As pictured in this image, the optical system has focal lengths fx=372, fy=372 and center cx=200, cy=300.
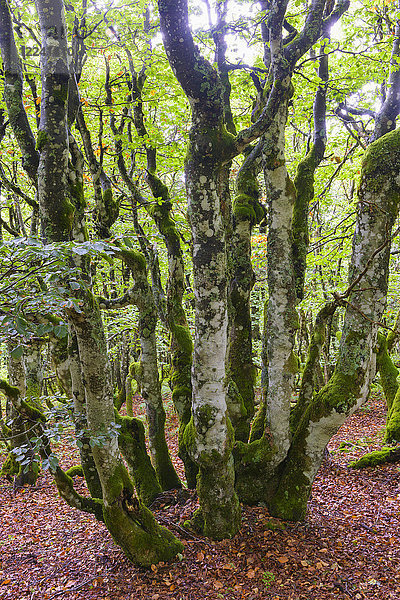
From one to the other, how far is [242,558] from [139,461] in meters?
2.18

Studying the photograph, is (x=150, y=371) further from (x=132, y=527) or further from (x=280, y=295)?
(x=280, y=295)

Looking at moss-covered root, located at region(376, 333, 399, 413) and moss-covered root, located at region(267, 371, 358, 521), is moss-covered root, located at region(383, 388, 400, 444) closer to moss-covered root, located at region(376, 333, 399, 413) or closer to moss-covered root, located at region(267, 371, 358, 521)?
moss-covered root, located at region(376, 333, 399, 413)

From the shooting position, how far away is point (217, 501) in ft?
15.6

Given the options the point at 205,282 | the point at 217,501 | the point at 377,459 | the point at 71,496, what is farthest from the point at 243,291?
the point at 377,459

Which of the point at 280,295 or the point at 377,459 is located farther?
the point at 377,459

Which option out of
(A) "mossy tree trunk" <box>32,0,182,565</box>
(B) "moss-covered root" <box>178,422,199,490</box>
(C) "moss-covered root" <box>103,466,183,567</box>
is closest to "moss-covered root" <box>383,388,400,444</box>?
(B) "moss-covered root" <box>178,422,199,490</box>

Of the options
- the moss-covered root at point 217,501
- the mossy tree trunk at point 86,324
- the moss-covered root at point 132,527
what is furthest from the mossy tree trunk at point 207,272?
the mossy tree trunk at point 86,324

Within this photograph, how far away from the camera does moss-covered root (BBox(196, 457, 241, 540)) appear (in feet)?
15.5

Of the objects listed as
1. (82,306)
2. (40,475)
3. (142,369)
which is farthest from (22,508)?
(82,306)

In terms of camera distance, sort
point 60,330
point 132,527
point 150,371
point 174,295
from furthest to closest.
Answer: point 174,295
point 150,371
point 132,527
point 60,330

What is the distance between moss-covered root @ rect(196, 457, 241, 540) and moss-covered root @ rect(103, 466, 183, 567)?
477 millimetres

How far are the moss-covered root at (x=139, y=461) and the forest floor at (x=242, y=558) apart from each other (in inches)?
9.4

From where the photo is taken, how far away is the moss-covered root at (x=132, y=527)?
4199mm

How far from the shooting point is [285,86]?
4.33 m
